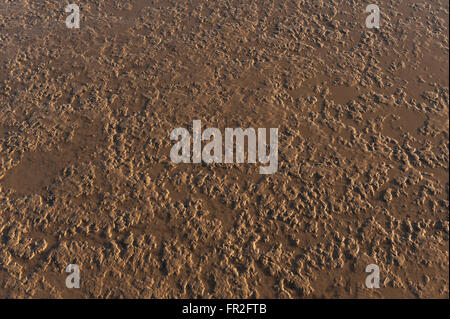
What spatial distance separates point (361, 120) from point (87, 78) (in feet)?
6.90

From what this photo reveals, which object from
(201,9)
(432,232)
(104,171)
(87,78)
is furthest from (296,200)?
(201,9)

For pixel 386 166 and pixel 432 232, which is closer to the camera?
pixel 432 232

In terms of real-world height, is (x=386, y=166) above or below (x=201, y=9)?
below

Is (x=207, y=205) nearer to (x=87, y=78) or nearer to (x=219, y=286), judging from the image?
(x=219, y=286)

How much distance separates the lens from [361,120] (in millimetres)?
2266

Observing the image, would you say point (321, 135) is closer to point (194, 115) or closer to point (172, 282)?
point (194, 115)

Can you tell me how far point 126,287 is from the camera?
1.66m

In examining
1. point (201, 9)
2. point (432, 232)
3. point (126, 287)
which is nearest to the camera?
point (126, 287)

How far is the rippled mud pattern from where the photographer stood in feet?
5.64

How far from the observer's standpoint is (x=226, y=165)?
208 cm

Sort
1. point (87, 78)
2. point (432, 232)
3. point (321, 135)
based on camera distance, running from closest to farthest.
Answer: point (432, 232), point (321, 135), point (87, 78)

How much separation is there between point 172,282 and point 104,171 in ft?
2.77

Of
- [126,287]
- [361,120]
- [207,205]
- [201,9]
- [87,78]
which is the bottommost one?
[126,287]

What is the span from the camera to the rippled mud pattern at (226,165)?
1.72m
